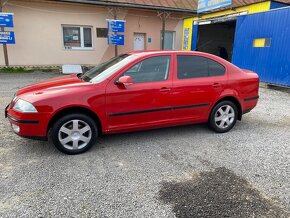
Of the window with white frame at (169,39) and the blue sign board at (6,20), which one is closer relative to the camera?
the blue sign board at (6,20)

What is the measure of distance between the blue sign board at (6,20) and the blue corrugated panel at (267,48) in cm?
1016

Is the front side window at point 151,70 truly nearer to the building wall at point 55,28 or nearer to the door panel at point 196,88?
the door panel at point 196,88

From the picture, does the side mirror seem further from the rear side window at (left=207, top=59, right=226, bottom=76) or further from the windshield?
the rear side window at (left=207, top=59, right=226, bottom=76)

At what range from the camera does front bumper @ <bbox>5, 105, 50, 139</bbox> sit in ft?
11.0

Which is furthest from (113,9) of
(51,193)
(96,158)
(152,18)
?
(51,193)

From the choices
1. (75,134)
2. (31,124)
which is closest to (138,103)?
(75,134)

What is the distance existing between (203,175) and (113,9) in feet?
39.8

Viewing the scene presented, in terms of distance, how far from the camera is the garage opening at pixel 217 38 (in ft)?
54.7

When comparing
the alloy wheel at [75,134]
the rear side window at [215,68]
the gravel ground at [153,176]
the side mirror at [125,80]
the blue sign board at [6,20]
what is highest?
the blue sign board at [6,20]

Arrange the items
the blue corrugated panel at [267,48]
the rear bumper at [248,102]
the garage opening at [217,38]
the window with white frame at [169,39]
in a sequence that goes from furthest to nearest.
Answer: the garage opening at [217,38]
the window with white frame at [169,39]
the blue corrugated panel at [267,48]
the rear bumper at [248,102]

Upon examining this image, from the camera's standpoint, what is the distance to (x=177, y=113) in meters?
4.22

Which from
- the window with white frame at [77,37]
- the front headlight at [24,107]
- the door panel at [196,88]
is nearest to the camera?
the front headlight at [24,107]

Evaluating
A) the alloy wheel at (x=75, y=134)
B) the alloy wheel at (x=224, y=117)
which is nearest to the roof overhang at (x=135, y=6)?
the alloy wheel at (x=224, y=117)

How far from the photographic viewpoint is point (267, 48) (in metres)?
9.10
